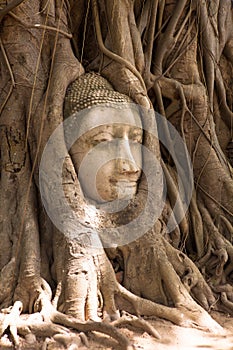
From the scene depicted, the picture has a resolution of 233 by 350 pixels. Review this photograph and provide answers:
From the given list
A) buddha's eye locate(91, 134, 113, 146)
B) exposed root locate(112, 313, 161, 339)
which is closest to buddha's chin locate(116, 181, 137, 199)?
buddha's eye locate(91, 134, 113, 146)

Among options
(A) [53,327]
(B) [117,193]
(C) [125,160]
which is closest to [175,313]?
(A) [53,327]

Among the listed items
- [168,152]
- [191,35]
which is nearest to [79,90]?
[168,152]

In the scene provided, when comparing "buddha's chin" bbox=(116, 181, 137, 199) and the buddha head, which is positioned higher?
the buddha head

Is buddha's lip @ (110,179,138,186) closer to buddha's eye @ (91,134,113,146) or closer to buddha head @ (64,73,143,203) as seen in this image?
buddha head @ (64,73,143,203)

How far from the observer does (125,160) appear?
3400 mm

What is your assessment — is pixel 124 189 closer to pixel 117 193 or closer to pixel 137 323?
pixel 117 193

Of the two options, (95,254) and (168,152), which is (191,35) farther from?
(95,254)

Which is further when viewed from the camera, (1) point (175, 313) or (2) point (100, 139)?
(2) point (100, 139)

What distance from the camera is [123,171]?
3404 mm

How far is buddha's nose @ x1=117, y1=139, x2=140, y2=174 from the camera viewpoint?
134 inches

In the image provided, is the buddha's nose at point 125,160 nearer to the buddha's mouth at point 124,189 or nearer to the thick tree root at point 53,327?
the buddha's mouth at point 124,189

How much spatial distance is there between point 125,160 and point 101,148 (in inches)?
7.7

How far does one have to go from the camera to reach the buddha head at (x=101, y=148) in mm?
3404

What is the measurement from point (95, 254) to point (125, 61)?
5.17 feet
